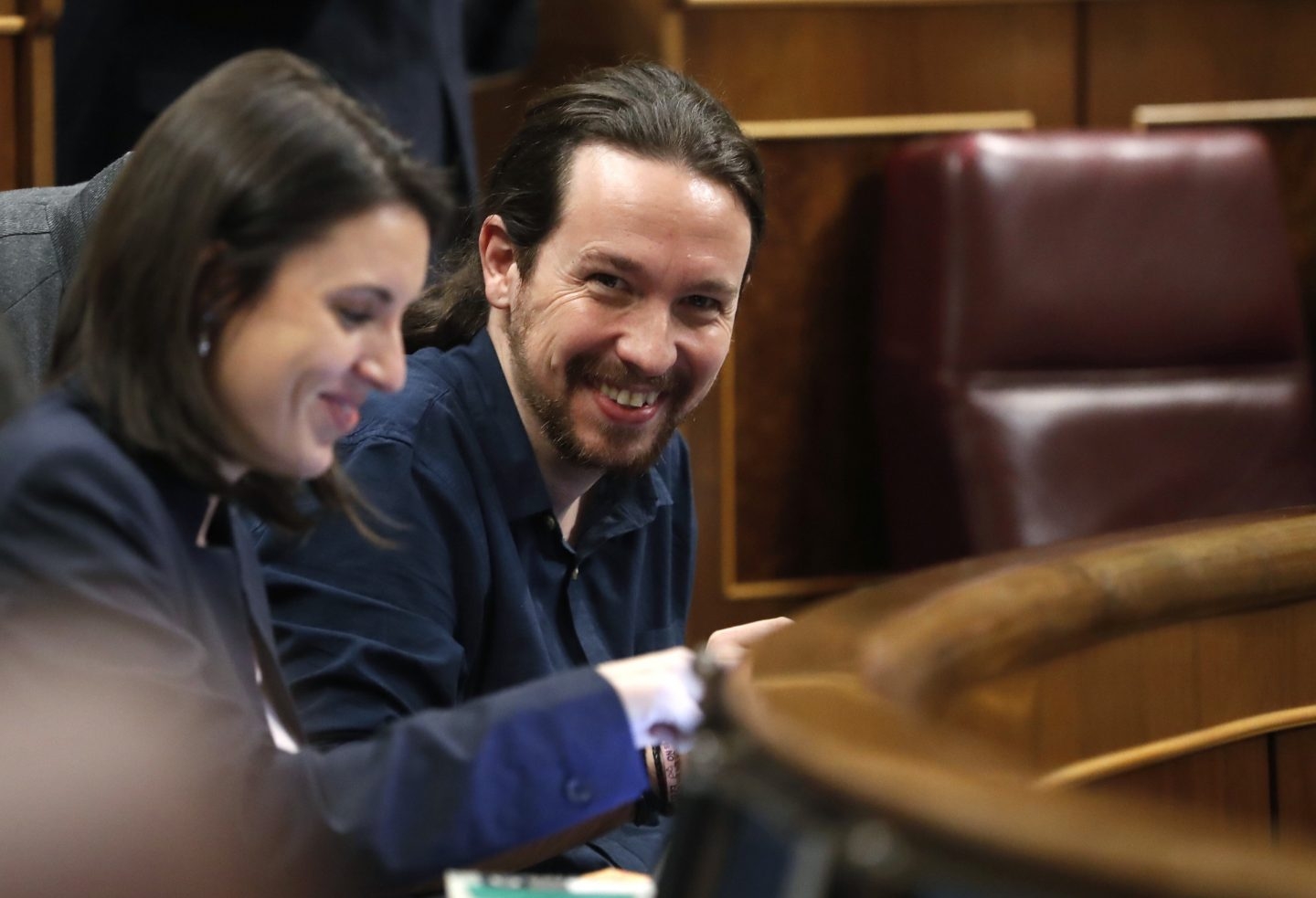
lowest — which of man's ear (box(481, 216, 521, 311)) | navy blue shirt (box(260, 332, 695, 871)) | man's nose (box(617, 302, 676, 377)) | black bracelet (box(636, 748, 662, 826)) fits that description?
black bracelet (box(636, 748, 662, 826))

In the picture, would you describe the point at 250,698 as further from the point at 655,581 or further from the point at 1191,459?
the point at 1191,459

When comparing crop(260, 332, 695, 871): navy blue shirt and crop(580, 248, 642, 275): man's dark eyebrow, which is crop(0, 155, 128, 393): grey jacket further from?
crop(580, 248, 642, 275): man's dark eyebrow

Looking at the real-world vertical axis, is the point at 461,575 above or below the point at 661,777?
above

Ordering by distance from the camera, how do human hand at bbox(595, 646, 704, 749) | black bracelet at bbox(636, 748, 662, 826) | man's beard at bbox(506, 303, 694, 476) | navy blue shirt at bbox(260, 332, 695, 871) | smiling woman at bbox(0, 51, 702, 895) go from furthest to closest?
man's beard at bbox(506, 303, 694, 476) < black bracelet at bbox(636, 748, 662, 826) < navy blue shirt at bbox(260, 332, 695, 871) < human hand at bbox(595, 646, 704, 749) < smiling woman at bbox(0, 51, 702, 895)

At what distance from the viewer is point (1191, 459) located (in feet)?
9.00

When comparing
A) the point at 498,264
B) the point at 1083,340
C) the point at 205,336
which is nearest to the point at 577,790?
the point at 205,336

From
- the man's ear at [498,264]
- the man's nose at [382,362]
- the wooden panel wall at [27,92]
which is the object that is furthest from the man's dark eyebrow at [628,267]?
the wooden panel wall at [27,92]

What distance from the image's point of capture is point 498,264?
5.50ft

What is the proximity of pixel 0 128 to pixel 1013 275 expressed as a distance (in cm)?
149

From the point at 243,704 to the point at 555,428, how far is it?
2.04 feet

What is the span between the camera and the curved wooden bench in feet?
1.86

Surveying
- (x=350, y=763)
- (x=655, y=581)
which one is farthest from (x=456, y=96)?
(x=350, y=763)

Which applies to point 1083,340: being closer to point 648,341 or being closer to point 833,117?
point 833,117

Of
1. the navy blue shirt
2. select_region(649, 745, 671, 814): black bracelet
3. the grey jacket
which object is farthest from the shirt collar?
the grey jacket
